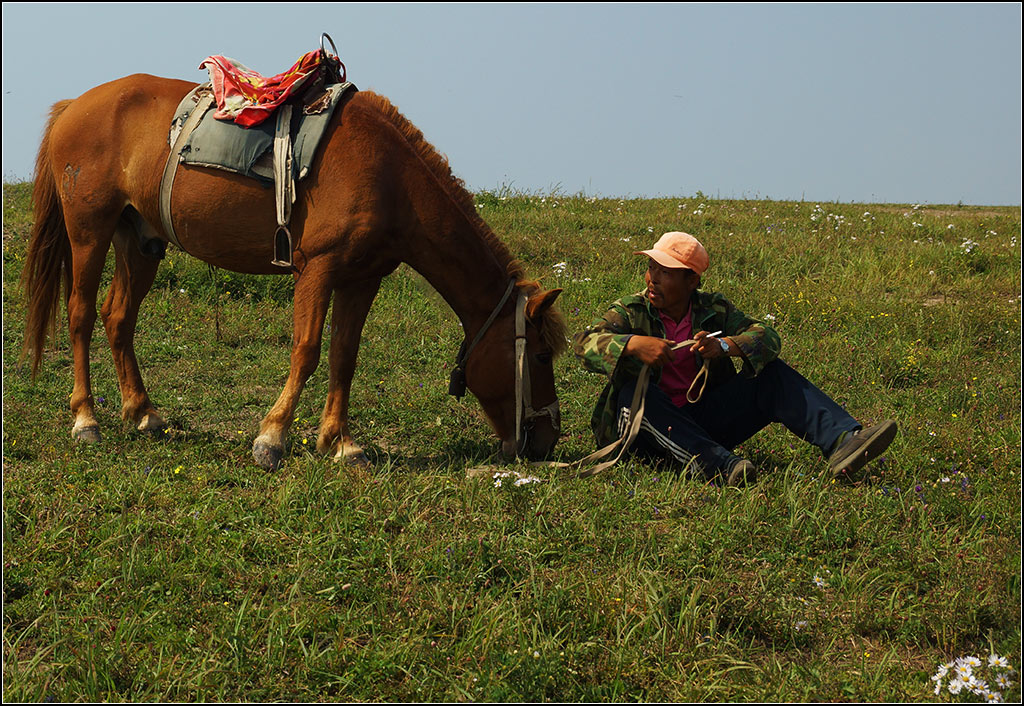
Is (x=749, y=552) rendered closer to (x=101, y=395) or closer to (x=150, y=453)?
(x=150, y=453)

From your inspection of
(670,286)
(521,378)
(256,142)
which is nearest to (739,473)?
(670,286)

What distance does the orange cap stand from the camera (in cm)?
493

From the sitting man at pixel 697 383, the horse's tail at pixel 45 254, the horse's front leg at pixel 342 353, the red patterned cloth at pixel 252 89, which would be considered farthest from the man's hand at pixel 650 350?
the horse's tail at pixel 45 254

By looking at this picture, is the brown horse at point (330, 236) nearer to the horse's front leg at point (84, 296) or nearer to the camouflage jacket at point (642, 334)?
the horse's front leg at point (84, 296)

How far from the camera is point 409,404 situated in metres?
6.60

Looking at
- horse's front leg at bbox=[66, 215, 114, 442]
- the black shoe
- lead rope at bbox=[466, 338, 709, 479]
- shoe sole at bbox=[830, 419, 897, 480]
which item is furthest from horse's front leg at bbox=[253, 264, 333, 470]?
shoe sole at bbox=[830, 419, 897, 480]

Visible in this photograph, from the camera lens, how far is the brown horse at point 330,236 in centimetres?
523

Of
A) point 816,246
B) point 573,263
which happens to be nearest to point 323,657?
point 573,263

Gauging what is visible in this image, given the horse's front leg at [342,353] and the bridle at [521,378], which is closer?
the bridle at [521,378]

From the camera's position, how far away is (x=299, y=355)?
5305 mm

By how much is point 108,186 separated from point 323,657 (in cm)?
384

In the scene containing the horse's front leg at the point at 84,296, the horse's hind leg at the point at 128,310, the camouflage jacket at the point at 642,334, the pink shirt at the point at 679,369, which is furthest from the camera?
the horse's hind leg at the point at 128,310

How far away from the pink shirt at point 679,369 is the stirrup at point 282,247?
2167mm

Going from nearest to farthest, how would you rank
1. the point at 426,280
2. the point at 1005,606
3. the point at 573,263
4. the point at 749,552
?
1. the point at 1005,606
2. the point at 749,552
3. the point at 426,280
4. the point at 573,263
